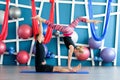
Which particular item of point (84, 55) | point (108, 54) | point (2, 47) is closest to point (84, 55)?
point (84, 55)

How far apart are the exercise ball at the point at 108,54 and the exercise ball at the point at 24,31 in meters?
1.75

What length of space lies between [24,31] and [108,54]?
1.99 meters

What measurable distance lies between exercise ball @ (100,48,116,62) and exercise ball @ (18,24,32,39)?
5.75ft

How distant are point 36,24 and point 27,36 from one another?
682 mm

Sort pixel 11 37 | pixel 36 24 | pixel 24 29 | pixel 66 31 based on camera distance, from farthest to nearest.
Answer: pixel 11 37 < pixel 24 29 < pixel 36 24 < pixel 66 31

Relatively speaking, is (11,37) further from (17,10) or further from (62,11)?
(62,11)

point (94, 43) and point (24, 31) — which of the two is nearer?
point (24, 31)

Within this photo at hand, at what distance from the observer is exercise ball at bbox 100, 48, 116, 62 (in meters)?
6.80

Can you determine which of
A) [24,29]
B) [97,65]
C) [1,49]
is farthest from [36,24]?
[97,65]

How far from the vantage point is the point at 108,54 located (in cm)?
680

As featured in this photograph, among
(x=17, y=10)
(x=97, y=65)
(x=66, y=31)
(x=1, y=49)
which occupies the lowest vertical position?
(x=97, y=65)

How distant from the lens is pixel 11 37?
280 inches

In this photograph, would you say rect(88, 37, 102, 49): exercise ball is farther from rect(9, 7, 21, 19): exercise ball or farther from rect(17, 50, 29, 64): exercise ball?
rect(9, 7, 21, 19): exercise ball

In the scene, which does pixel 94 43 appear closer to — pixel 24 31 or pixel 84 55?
pixel 84 55
